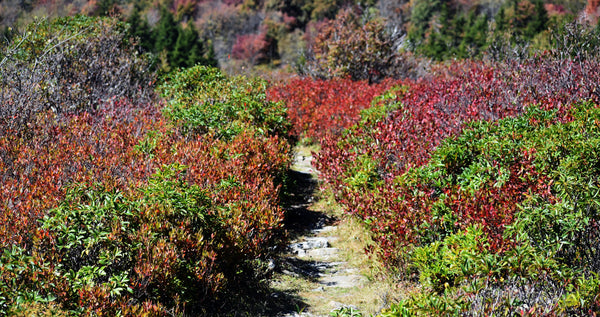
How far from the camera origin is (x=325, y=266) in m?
6.43

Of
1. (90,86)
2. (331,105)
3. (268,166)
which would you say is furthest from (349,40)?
(268,166)

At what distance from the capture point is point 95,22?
1312 centimetres

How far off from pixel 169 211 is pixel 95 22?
10553 mm

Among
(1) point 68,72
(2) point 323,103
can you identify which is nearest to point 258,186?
(1) point 68,72

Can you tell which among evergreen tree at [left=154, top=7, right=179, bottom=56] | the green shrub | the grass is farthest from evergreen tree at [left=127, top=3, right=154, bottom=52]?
the grass

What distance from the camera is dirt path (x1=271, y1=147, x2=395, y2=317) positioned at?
534 centimetres

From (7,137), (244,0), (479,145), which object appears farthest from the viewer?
(244,0)

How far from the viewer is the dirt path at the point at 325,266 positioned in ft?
17.5

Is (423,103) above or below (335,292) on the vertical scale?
above

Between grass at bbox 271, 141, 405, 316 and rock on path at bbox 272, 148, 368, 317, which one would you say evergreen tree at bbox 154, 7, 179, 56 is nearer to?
rock on path at bbox 272, 148, 368, 317

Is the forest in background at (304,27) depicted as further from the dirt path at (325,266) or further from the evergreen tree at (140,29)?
the dirt path at (325,266)

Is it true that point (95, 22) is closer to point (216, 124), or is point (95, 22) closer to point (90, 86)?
point (90, 86)

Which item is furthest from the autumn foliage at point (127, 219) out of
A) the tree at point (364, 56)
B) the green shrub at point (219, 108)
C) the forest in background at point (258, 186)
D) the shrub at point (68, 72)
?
A: the tree at point (364, 56)

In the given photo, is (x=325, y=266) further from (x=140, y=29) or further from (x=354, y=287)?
(x=140, y=29)
